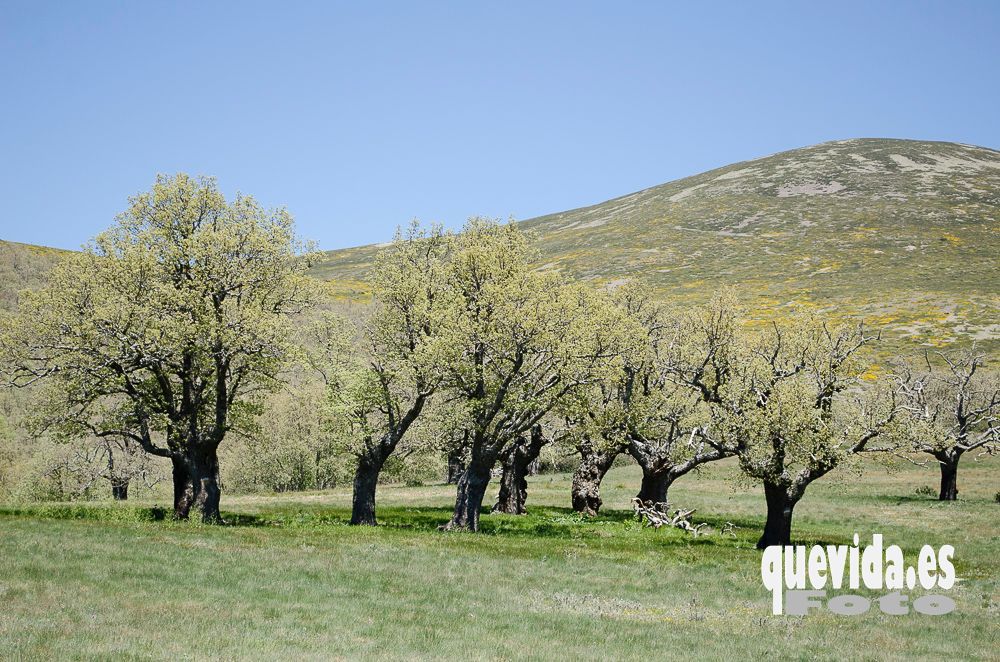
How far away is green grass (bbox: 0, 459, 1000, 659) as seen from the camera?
16094 mm

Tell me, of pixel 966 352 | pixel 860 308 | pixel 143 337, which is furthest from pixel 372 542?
pixel 860 308

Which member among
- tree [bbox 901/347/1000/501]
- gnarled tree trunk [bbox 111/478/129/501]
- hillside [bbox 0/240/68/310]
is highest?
hillside [bbox 0/240/68/310]

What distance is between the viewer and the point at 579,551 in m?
31.5

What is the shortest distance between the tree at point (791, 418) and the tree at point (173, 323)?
1989 cm

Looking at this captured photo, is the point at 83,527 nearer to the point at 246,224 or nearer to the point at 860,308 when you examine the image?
the point at 246,224

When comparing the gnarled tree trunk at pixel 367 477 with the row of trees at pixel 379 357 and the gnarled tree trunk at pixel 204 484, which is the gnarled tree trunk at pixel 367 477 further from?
the gnarled tree trunk at pixel 204 484

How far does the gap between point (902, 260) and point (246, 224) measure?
140333 millimetres

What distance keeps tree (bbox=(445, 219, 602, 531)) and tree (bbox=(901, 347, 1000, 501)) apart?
14.2 meters

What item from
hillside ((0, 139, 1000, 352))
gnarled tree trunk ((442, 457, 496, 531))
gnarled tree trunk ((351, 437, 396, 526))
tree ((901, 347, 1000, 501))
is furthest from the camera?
hillside ((0, 139, 1000, 352))

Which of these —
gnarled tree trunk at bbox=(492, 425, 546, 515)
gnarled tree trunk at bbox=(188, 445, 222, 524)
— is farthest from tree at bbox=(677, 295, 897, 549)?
gnarled tree trunk at bbox=(188, 445, 222, 524)

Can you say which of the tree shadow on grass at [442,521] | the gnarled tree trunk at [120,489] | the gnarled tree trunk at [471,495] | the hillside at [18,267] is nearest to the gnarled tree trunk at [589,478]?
the tree shadow on grass at [442,521]

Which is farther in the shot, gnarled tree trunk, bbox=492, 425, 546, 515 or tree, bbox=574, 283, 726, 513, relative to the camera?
gnarled tree trunk, bbox=492, 425, 546, 515

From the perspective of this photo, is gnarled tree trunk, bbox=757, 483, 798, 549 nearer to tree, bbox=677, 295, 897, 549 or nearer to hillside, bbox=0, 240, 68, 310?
tree, bbox=677, 295, 897, 549

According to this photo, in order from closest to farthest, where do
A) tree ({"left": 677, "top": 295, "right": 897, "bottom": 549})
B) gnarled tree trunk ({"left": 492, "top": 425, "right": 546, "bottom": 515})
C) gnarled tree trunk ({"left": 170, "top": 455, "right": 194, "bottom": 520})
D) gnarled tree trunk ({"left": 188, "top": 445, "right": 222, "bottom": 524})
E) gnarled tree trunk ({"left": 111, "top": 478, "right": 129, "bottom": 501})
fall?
1. tree ({"left": 677, "top": 295, "right": 897, "bottom": 549})
2. gnarled tree trunk ({"left": 188, "top": 445, "right": 222, "bottom": 524})
3. gnarled tree trunk ({"left": 170, "top": 455, "right": 194, "bottom": 520})
4. gnarled tree trunk ({"left": 492, "top": 425, "right": 546, "bottom": 515})
5. gnarled tree trunk ({"left": 111, "top": 478, "right": 129, "bottom": 501})
